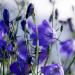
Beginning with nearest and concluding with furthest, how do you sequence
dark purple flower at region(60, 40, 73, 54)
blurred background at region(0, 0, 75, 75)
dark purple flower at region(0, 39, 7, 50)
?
dark purple flower at region(0, 39, 7, 50) → dark purple flower at region(60, 40, 73, 54) → blurred background at region(0, 0, 75, 75)

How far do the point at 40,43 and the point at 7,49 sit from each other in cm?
10

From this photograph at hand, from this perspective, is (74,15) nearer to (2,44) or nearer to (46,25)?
(46,25)

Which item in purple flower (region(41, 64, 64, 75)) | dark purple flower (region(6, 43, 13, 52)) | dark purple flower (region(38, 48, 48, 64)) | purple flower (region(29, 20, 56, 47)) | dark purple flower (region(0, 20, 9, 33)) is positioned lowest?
purple flower (region(41, 64, 64, 75))

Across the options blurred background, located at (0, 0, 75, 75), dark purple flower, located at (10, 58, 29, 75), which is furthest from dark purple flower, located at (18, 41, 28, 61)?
blurred background, located at (0, 0, 75, 75)

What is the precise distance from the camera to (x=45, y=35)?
71 cm

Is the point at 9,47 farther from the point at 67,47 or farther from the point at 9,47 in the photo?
the point at 67,47

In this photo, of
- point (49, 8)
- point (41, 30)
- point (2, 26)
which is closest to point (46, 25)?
point (41, 30)

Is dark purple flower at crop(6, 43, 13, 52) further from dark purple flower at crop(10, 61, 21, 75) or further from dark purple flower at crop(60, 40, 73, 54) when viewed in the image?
dark purple flower at crop(60, 40, 73, 54)

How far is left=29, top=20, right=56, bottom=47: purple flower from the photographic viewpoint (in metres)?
0.70

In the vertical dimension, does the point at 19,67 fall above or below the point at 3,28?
below

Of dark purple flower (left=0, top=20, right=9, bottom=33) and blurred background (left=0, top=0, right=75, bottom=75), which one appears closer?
dark purple flower (left=0, top=20, right=9, bottom=33)

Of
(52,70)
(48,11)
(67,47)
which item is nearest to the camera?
(52,70)

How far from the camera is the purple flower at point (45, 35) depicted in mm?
704

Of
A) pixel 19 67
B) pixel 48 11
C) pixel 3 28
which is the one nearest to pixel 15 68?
pixel 19 67
